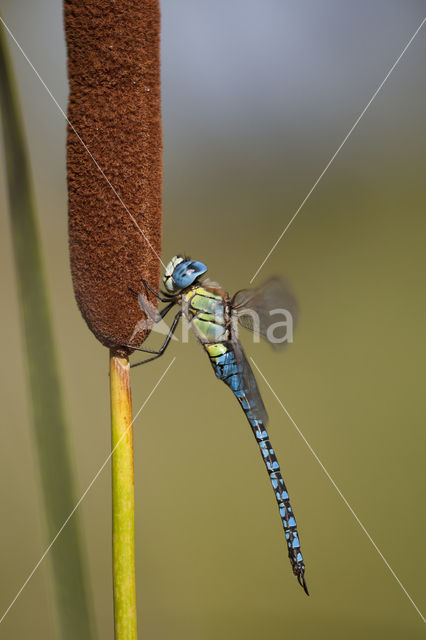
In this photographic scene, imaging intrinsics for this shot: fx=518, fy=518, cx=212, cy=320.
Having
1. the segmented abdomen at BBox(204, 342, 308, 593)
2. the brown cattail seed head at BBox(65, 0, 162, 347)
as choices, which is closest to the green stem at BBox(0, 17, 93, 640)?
the brown cattail seed head at BBox(65, 0, 162, 347)

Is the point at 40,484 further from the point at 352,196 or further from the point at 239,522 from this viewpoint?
the point at 352,196

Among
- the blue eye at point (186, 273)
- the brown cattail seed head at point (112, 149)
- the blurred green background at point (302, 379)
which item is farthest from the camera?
the blurred green background at point (302, 379)

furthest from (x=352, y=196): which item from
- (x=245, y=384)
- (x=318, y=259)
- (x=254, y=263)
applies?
(x=245, y=384)

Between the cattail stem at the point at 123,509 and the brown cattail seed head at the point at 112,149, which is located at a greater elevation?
the brown cattail seed head at the point at 112,149

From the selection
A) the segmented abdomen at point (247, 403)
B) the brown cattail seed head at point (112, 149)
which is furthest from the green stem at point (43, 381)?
the segmented abdomen at point (247, 403)

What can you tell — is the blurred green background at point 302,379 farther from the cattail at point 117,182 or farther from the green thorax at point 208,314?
the cattail at point 117,182

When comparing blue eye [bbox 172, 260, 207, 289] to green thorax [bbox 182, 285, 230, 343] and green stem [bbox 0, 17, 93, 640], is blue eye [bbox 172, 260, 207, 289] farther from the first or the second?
green stem [bbox 0, 17, 93, 640]
